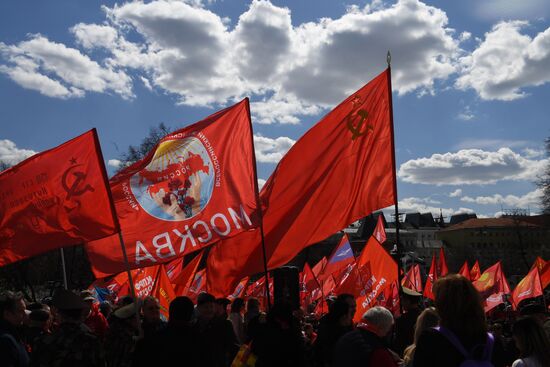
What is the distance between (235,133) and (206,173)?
0.75m

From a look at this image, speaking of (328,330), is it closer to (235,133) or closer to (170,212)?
(170,212)

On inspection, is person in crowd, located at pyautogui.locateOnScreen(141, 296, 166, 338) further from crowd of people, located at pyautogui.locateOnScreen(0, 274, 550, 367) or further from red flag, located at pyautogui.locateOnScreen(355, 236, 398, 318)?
red flag, located at pyautogui.locateOnScreen(355, 236, 398, 318)

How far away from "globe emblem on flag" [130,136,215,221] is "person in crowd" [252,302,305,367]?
300 cm

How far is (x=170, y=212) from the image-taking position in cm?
805

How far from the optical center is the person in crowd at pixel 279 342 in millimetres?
5152

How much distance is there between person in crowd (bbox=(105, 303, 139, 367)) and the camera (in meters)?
5.74

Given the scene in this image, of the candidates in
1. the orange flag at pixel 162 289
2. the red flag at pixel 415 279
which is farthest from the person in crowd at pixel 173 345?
the red flag at pixel 415 279

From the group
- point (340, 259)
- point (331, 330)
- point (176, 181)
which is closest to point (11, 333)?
point (331, 330)

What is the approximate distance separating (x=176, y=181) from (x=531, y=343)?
5.01 meters

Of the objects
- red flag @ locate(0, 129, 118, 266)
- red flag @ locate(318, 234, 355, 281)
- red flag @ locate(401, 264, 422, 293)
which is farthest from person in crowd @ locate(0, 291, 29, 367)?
red flag @ locate(401, 264, 422, 293)

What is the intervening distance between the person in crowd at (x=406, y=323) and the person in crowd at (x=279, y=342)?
223cm

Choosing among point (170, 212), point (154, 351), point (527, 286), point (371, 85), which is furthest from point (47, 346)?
point (527, 286)

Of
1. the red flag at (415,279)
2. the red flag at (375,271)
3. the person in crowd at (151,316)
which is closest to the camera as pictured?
the person in crowd at (151,316)

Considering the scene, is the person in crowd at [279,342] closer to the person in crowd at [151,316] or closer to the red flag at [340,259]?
the person in crowd at [151,316]
